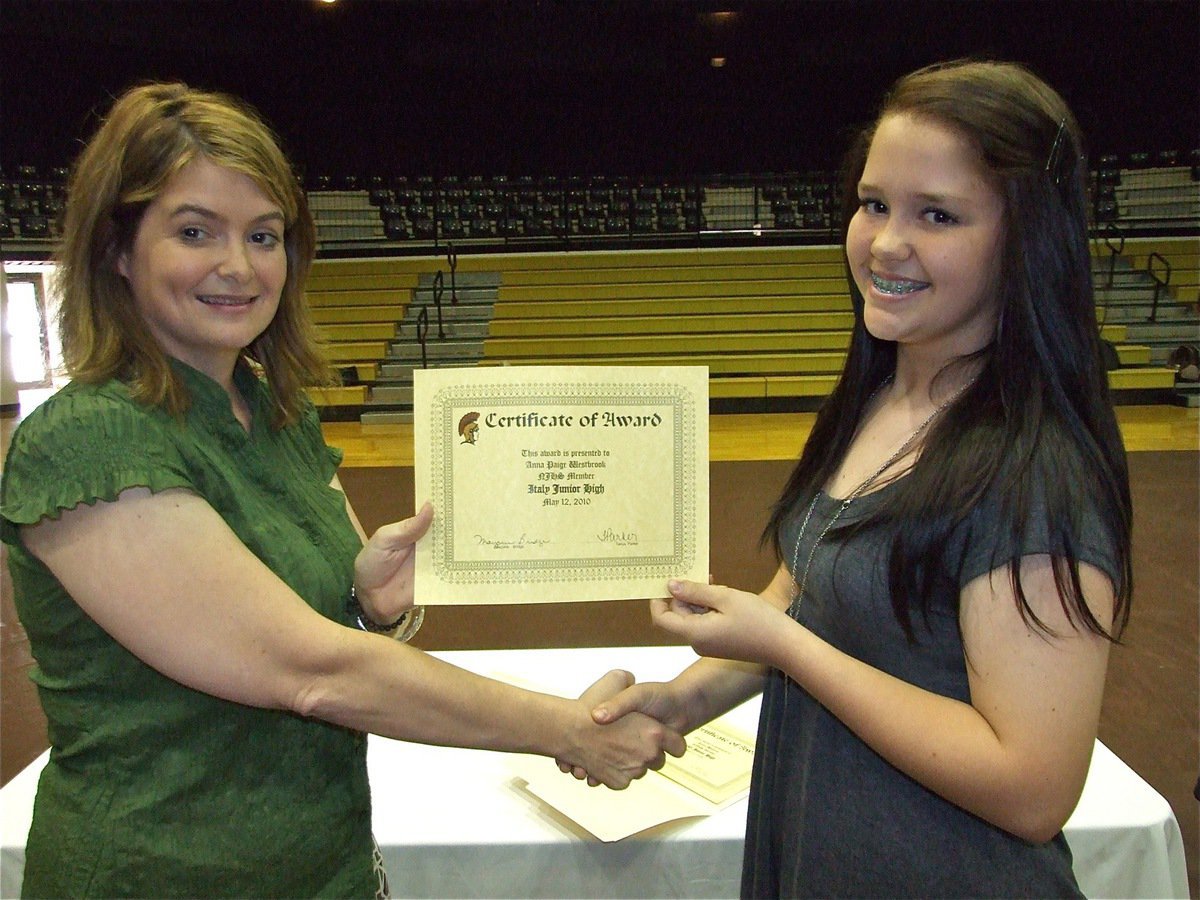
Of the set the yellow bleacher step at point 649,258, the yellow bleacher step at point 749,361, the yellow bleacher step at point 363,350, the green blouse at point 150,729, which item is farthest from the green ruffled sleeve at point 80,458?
the yellow bleacher step at point 649,258

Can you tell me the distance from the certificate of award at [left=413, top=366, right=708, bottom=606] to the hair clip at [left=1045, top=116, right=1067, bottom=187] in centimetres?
45

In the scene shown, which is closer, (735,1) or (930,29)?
(735,1)

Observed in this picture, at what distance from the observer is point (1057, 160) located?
0.94 meters

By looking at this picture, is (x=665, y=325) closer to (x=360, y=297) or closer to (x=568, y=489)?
(x=360, y=297)

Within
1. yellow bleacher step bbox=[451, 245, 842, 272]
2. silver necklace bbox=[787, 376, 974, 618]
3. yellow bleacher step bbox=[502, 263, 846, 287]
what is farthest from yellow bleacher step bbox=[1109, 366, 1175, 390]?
silver necklace bbox=[787, 376, 974, 618]

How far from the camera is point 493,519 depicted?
1.20 m

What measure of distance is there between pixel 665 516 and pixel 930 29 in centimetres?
1166

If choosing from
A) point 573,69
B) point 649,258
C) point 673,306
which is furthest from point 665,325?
point 573,69

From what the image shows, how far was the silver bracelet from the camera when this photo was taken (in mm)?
1310

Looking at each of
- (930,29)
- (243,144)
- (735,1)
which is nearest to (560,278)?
(735,1)

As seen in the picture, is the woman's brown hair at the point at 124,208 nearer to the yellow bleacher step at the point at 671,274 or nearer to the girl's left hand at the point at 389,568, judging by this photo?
the girl's left hand at the point at 389,568

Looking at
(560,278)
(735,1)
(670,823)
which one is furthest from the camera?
Answer: (560,278)

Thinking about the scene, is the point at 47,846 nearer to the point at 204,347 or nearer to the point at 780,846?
the point at 204,347

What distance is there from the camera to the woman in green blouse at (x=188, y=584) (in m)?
0.97
